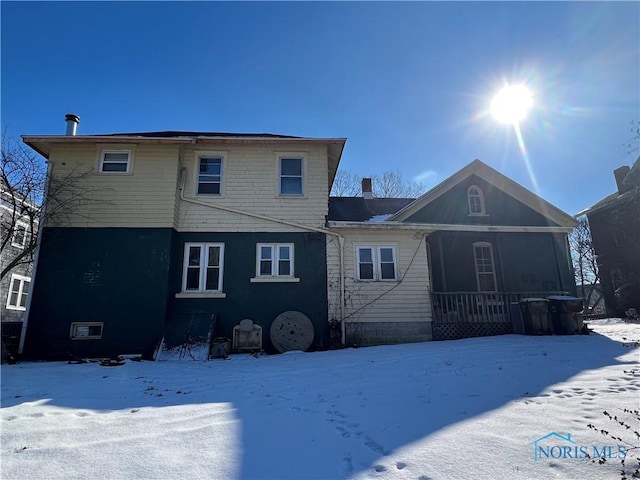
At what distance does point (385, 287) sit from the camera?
1173 cm

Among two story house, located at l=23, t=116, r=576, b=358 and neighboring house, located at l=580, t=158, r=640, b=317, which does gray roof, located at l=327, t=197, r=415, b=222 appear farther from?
neighboring house, located at l=580, t=158, r=640, b=317

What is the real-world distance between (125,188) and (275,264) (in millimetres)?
5061

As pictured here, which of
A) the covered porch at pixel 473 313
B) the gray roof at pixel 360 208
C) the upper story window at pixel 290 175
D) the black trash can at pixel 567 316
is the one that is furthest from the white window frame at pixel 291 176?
the black trash can at pixel 567 316

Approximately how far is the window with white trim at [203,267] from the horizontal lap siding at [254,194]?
1.98 ft

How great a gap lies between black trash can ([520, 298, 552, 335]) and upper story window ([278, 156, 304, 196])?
7.82 meters

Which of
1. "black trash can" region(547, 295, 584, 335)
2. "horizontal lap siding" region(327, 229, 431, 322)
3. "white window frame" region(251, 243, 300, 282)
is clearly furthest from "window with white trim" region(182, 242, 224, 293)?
"black trash can" region(547, 295, 584, 335)

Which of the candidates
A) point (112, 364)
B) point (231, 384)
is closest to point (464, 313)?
point (231, 384)

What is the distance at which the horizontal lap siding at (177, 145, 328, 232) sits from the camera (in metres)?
11.7

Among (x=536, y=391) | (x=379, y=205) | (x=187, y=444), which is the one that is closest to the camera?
(x=187, y=444)

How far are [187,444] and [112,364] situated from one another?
6.21 m

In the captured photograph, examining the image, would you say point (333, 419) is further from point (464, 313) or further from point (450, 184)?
point (450, 184)

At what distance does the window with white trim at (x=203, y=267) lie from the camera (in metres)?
11.2

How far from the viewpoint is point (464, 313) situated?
1200 centimetres

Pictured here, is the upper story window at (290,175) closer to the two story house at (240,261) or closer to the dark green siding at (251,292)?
the two story house at (240,261)
